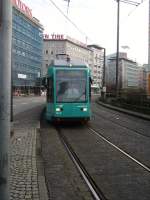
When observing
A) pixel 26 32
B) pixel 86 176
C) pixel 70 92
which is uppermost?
pixel 26 32

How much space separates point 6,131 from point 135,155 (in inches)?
293

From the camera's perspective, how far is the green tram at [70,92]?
62.9ft

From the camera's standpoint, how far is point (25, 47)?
11806 cm

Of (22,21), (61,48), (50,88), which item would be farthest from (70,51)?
(50,88)

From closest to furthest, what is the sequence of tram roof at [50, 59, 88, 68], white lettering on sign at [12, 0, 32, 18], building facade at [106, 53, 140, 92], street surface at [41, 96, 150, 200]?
street surface at [41, 96, 150, 200] < tram roof at [50, 59, 88, 68] < white lettering on sign at [12, 0, 32, 18] < building facade at [106, 53, 140, 92]

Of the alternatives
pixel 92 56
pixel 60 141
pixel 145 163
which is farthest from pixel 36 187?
pixel 92 56

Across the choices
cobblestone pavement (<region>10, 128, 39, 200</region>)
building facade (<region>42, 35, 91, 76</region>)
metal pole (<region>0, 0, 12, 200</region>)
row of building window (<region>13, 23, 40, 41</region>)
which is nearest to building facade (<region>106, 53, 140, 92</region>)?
building facade (<region>42, 35, 91, 76</region>)

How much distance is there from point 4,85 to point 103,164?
6.06 meters

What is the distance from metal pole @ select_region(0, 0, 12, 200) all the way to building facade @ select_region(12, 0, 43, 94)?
327ft

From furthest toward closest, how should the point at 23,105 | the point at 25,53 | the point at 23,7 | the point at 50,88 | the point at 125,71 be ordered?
the point at 125,71
the point at 23,7
the point at 25,53
the point at 23,105
the point at 50,88

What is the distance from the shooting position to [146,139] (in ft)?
49.6

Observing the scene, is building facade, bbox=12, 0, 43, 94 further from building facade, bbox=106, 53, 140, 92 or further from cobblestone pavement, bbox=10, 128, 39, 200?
cobblestone pavement, bbox=10, 128, 39, 200

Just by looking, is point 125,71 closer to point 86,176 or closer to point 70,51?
point 70,51

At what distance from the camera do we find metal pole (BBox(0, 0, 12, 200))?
13.9 ft
